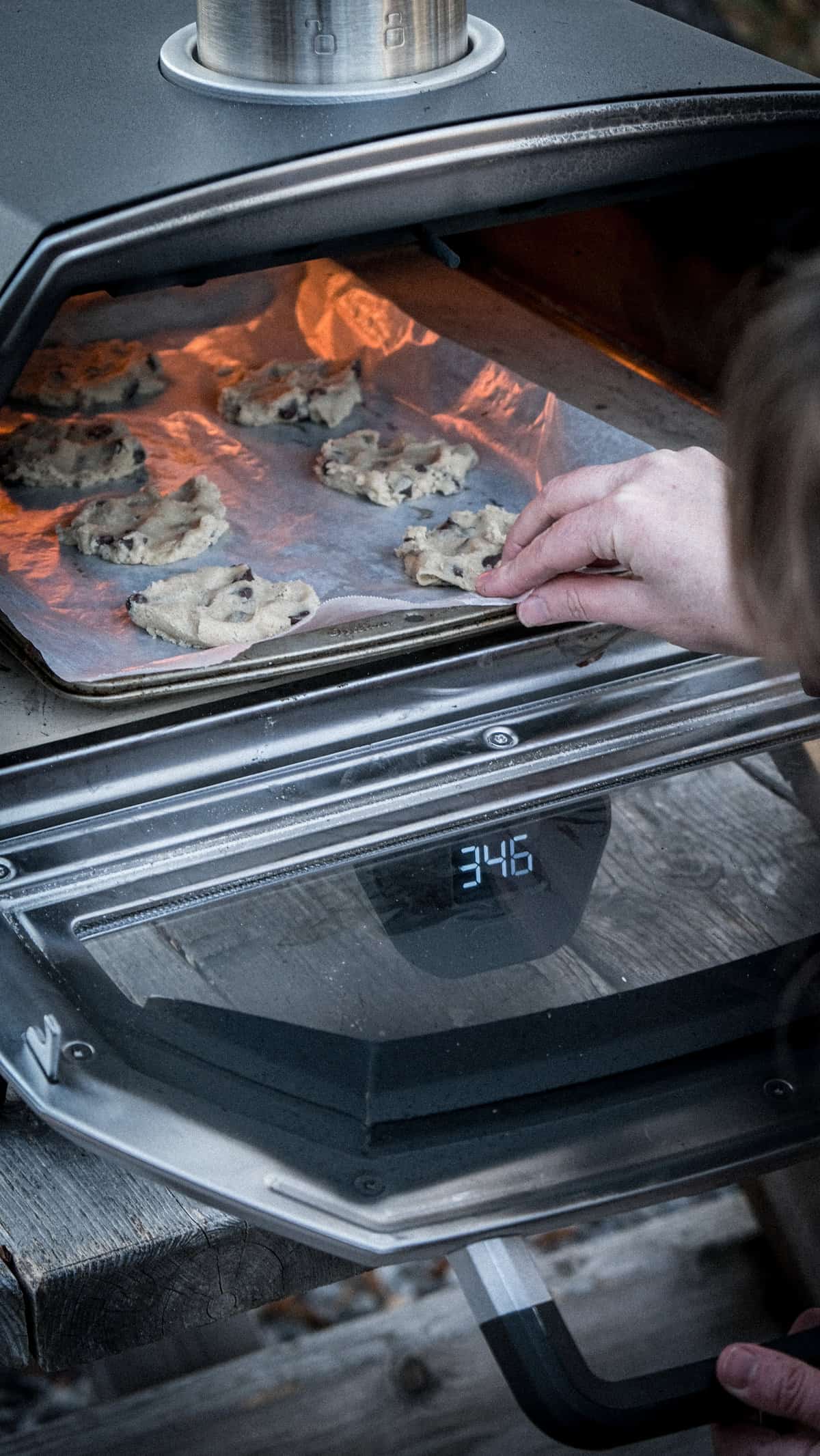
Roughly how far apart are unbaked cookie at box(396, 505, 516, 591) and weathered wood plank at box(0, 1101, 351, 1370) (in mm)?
606

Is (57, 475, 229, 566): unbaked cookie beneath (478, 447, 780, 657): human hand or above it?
beneath

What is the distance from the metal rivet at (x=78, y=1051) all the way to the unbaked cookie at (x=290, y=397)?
99 centimetres

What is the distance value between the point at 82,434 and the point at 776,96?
82cm

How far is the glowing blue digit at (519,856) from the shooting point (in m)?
0.98

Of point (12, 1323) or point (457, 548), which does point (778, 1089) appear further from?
point (457, 548)

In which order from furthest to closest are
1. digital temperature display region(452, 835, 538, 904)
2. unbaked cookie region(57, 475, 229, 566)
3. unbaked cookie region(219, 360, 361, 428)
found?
unbaked cookie region(219, 360, 361, 428)
unbaked cookie region(57, 475, 229, 566)
digital temperature display region(452, 835, 538, 904)

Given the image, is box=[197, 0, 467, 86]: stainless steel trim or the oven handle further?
box=[197, 0, 467, 86]: stainless steel trim

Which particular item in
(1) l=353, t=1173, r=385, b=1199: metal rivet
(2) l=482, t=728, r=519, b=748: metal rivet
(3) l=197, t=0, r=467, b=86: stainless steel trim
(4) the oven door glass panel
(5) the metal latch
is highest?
(3) l=197, t=0, r=467, b=86: stainless steel trim

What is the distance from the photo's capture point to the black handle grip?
0.73 metres

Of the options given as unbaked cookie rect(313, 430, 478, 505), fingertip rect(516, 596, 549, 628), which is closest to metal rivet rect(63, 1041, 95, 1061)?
fingertip rect(516, 596, 549, 628)

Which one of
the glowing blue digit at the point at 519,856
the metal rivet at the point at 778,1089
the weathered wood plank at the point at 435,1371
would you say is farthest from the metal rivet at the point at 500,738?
the weathered wood plank at the point at 435,1371

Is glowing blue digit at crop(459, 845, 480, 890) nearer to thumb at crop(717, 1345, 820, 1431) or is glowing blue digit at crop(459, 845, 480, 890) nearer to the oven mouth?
thumb at crop(717, 1345, 820, 1431)

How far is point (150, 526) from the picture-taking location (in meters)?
1.44

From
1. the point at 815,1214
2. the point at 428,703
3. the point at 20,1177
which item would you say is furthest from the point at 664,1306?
the point at 20,1177
